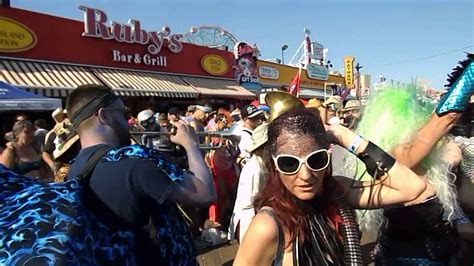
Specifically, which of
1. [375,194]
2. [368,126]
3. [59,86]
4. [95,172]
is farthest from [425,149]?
[59,86]

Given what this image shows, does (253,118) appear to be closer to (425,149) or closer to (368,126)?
(368,126)

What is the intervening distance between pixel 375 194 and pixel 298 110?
521 millimetres

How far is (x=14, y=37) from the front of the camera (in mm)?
10938

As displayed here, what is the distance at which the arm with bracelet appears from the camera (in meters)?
1.79

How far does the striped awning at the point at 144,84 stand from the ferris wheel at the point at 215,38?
5.20 metres

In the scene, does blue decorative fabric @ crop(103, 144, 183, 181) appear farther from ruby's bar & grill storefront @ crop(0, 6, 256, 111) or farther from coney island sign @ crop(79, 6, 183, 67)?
coney island sign @ crop(79, 6, 183, 67)

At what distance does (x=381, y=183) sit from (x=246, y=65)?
18572mm

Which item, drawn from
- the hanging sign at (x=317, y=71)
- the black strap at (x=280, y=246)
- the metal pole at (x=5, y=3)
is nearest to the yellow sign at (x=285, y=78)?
the hanging sign at (x=317, y=71)

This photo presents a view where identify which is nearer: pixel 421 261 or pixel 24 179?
pixel 24 179

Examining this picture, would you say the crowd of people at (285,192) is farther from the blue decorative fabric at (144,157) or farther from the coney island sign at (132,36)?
the coney island sign at (132,36)

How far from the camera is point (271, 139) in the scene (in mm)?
1637

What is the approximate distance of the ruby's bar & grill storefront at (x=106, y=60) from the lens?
1091cm

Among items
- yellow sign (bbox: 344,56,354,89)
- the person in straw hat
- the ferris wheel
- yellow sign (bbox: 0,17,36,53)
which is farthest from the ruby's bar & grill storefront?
yellow sign (bbox: 344,56,354,89)

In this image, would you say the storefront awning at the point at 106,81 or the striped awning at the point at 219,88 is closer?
the storefront awning at the point at 106,81
